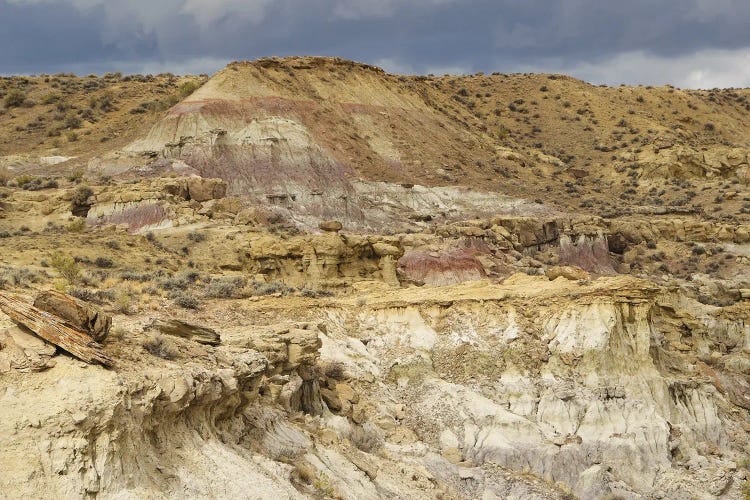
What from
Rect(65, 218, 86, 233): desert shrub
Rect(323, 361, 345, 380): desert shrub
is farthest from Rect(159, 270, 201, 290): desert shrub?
Rect(65, 218, 86, 233): desert shrub

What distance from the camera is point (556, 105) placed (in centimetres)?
7038

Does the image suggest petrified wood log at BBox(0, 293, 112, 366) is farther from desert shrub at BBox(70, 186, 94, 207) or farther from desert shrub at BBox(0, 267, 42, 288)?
desert shrub at BBox(70, 186, 94, 207)

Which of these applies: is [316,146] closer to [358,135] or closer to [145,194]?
[358,135]

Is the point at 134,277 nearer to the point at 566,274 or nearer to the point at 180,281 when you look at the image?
the point at 180,281

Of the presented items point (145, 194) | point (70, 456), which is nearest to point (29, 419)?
point (70, 456)

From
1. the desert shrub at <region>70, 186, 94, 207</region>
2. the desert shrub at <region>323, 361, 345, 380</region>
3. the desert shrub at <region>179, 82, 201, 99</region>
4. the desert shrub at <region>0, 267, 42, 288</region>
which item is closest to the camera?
the desert shrub at <region>0, 267, 42, 288</region>

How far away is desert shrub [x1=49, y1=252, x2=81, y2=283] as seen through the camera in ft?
65.9

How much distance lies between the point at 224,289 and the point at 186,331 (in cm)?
836

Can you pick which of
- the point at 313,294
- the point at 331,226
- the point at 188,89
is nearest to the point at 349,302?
the point at 313,294

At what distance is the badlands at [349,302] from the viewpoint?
33.1ft

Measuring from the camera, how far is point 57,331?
9.74 m

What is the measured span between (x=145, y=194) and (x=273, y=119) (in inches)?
482

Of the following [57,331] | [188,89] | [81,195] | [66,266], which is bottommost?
[57,331]

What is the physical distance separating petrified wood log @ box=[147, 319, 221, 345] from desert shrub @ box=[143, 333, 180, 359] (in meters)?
0.84
